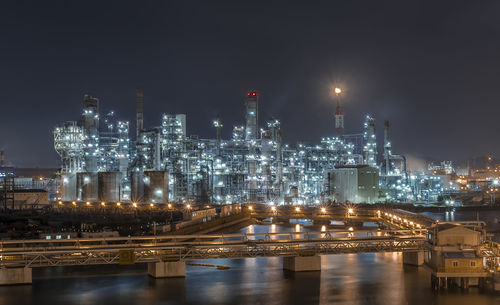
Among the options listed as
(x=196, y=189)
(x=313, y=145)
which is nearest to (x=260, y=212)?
(x=196, y=189)

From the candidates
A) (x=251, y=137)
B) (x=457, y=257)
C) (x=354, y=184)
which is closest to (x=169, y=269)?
(x=457, y=257)

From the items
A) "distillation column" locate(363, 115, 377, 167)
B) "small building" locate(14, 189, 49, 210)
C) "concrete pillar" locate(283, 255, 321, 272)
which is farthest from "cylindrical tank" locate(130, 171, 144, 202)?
"concrete pillar" locate(283, 255, 321, 272)

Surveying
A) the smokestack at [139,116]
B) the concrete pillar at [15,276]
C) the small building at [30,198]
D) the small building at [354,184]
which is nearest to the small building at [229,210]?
the smokestack at [139,116]

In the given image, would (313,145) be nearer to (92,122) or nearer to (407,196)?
(407,196)

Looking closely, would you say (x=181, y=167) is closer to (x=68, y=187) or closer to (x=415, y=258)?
(x=68, y=187)

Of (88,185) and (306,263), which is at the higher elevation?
(88,185)

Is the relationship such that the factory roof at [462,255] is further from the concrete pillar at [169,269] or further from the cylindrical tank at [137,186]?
the cylindrical tank at [137,186]
